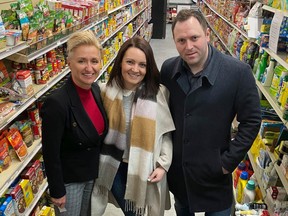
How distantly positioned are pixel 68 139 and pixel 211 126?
76 cm

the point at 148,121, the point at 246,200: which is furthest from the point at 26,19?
the point at 246,200

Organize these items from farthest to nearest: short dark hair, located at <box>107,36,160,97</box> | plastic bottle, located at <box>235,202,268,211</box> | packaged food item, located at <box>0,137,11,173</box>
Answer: plastic bottle, located at <box>235,202,268,211</box> → packaged food item, located at <box>0,137,11,173</box> → short dark hair, located at <box>107,36,160,97</box>

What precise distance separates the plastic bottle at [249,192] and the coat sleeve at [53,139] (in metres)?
1.63

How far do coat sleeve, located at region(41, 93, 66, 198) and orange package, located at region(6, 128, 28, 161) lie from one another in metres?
0.47

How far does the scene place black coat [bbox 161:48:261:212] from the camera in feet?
4.98

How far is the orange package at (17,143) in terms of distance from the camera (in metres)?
1.90

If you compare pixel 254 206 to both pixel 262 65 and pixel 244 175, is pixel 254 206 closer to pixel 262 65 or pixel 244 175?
pixel 244 175

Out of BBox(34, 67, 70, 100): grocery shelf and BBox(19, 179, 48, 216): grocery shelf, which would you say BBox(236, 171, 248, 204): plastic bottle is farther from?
BBox(34, 67, 70, 100): grocery shelf

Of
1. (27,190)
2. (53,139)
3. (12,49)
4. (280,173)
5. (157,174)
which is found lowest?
(27,190)

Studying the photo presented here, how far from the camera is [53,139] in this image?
149 centimetres

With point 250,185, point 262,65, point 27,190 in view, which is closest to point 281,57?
point 262,65

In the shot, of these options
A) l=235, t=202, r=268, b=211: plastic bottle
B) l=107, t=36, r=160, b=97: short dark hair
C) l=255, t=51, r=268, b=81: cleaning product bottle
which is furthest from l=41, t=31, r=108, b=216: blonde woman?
l=255, t=51, r=268, b=81: cleaning product bottle

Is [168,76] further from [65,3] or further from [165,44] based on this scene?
[165,44]

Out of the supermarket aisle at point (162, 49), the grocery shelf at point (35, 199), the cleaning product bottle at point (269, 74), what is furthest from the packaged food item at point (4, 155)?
the supermarket aisle at point (162, 49)
